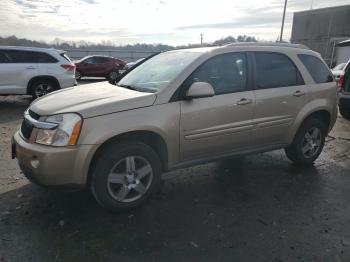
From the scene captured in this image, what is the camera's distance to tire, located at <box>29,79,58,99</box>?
10.5 m

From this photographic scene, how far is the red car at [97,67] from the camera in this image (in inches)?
843

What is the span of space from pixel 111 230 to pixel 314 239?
197 centimetres

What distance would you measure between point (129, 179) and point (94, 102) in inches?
35.8

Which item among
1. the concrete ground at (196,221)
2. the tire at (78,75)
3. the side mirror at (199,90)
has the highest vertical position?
the side mirror at (199,90)

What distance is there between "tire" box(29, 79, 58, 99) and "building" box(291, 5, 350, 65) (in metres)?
25.3

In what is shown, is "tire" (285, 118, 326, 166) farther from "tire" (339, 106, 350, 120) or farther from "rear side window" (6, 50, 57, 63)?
"rear side window" (6, 50, 57, 63)

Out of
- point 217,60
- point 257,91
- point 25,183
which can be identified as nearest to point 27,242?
point 25,183

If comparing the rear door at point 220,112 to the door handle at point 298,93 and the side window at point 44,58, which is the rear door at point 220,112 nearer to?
the door handle at point 298,93

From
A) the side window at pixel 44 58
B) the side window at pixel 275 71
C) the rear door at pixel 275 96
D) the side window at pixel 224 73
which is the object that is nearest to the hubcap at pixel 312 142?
the rear door at pixel 275 96

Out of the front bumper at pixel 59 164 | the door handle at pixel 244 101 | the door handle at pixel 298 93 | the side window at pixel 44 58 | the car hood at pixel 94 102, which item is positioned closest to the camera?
the front bumper at pixel 59 164

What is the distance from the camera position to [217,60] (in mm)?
4309

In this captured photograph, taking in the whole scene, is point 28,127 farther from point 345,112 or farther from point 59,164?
point 345,112

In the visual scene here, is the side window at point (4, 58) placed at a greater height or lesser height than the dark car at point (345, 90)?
greater

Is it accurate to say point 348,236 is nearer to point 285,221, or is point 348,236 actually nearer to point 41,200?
point 285,221
